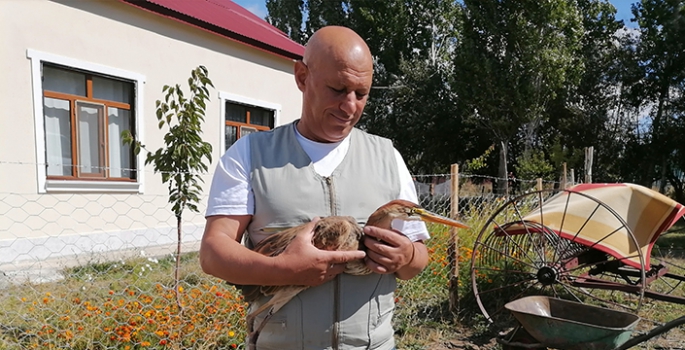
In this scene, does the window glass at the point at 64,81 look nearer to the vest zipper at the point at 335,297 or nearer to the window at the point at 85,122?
the window at the point at 85,122

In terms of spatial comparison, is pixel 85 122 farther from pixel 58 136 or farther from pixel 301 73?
pixel 301 73

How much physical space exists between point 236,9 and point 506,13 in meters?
11.9

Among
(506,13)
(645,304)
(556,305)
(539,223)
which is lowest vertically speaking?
(645,304)

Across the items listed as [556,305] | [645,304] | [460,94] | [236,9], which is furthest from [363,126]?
[556,305]

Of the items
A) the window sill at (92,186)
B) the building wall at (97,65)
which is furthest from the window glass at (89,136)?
the building wall at (97,65)

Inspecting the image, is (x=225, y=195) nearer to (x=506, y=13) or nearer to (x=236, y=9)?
(x=236, y=9)

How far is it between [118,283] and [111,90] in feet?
13.8

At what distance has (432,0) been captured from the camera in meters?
26.8

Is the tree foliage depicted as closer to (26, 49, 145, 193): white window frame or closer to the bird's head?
(26, 49, 145, 193): white window frame

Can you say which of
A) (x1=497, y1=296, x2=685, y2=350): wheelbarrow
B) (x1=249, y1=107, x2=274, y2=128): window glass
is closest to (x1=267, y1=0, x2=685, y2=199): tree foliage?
(x1=249, y1=107, x2=274, y2=128): window glass

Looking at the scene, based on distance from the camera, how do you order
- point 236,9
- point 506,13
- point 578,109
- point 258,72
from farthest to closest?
point 578,109, point 506,13, point 236,9, point 258,72

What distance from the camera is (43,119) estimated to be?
20.9 ft

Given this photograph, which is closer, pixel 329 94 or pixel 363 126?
pixel 329 94

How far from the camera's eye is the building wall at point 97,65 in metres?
5.99
